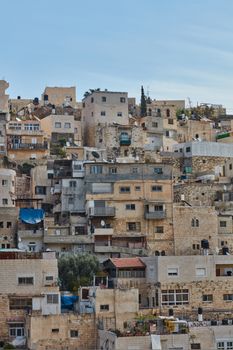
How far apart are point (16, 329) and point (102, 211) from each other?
13.2m

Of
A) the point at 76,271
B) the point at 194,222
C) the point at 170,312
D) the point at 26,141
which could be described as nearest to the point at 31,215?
the point at 76,271

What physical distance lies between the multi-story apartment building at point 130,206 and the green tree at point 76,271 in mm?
4268

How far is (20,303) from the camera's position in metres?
39.6

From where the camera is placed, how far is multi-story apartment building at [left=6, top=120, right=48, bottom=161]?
195ft

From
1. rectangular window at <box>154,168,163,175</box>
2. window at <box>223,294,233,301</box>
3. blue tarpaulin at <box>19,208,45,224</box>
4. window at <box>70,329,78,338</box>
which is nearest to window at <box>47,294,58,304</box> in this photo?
window at <box>70,329,78,338</box>

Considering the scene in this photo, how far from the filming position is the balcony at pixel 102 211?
50438 mm

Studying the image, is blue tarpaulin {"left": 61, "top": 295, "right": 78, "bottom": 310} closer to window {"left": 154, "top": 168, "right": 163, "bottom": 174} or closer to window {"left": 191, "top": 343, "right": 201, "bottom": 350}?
window {"left": 191, "top": 343, "right": 201, "bottom": 350}

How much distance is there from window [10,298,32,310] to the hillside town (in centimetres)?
5

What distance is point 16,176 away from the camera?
55656 millimetres

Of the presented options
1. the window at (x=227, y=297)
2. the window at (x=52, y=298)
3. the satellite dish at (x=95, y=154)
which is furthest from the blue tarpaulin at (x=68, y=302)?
the satellite dish at (x=95, y=154)

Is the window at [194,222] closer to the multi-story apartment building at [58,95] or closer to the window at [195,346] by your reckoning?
the window at [195,346]

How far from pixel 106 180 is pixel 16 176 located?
677 centimetres

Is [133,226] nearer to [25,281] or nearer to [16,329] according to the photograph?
[25,281]

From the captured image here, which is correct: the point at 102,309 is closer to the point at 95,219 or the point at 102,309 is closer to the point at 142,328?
the point at 142,328
